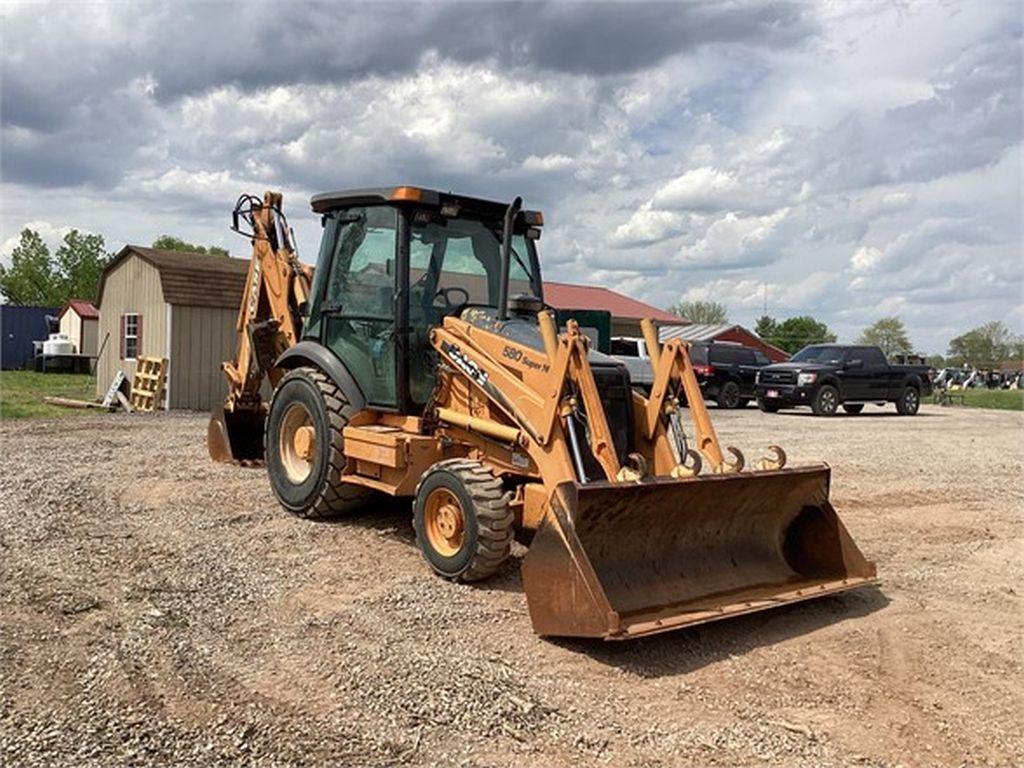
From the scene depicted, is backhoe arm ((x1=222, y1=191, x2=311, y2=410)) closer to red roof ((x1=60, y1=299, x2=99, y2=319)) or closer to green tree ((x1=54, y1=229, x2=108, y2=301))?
red roof ((x1=60, y1=299, x2=99, y2=319))

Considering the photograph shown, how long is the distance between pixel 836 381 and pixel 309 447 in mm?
17889

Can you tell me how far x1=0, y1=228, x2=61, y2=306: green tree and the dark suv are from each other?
52933mm

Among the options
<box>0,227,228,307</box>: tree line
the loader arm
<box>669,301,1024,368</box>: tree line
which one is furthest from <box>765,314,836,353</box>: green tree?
the loader arm

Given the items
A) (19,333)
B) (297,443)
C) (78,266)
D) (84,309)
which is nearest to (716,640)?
(297,443)

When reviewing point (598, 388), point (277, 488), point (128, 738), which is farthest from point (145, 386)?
point (128, 738)

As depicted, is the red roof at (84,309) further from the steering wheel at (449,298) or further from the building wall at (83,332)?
the steering wheel at (449,298)

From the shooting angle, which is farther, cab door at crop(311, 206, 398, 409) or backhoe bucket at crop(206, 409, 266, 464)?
backhoe bucket at crop(206, 409, 266, 464)

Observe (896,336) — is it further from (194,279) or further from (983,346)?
(194,279)

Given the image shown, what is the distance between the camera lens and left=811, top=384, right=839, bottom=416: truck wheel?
2294 centimetres

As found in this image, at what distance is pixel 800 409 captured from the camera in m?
26.0

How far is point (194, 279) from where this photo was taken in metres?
20.6

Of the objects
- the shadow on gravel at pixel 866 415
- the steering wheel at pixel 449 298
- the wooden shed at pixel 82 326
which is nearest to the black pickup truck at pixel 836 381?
the shadow on gravel at pixel 866 415

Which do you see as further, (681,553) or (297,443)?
(297,443)

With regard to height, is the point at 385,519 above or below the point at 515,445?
below
